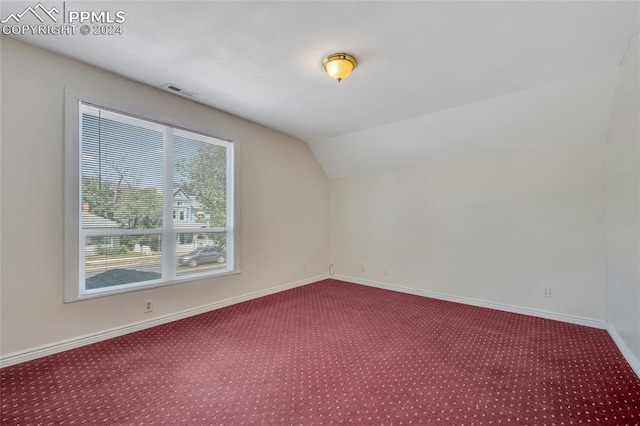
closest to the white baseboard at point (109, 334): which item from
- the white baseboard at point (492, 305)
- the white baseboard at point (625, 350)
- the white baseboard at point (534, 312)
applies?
the white baseboard at point (492, 305)

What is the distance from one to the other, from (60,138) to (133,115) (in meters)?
0.69

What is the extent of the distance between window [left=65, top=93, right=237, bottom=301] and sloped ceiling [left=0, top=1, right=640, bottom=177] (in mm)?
575

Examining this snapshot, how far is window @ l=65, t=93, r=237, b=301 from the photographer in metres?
2.60

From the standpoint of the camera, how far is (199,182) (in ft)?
11.7

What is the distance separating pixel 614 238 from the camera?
9.20ft

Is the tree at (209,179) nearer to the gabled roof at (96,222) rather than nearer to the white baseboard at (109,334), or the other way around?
the gabled roof at (96,222)

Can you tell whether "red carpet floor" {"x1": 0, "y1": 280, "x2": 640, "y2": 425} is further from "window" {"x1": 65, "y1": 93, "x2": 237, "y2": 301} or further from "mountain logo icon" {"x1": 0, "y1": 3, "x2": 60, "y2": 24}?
"mountain logo icon" {"x1": 0, "y1": 3, "x2": 60, "y2": 24}

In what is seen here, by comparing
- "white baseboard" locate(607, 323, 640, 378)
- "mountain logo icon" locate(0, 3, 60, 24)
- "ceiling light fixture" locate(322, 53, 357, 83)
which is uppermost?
"mountain logo icon" locate(0, 3, 60, 24)

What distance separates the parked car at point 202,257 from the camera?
3436 mm

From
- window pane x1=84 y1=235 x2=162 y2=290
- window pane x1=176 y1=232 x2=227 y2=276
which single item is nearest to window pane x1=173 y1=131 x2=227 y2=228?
window pane x1=176 y1=232 x2=227 y2=276

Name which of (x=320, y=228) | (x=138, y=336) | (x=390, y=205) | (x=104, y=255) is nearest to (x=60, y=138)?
(x=104, y=255)

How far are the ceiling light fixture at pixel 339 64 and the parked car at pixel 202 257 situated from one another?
8.77 feet

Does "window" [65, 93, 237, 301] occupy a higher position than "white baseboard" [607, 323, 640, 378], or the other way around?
"window" [65, 93, 237, 301]

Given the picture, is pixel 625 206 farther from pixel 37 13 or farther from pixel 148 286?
pixel 37 13
